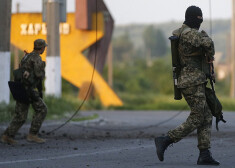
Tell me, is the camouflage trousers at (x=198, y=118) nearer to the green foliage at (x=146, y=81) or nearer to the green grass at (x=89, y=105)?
the green grass at (x=89, y=105)

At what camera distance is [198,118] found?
10008 millimetres

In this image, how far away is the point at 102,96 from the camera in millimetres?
35156

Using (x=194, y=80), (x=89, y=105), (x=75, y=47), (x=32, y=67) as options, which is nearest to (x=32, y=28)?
(x=75, y=47)

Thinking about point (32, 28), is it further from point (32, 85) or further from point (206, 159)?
point (206, 159)

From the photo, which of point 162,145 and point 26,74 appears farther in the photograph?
point 26,74

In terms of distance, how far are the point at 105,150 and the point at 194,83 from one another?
2.78 metres

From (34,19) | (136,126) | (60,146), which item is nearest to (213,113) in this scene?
(60,146)

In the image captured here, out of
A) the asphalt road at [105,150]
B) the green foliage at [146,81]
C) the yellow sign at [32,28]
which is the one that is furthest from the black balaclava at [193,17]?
the green foliage at [146,81]

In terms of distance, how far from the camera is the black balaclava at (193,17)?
398 inches

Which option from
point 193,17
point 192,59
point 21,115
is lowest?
point 21,115

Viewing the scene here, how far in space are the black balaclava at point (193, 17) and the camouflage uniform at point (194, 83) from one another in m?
0.07

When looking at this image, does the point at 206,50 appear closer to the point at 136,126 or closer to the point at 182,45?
the point at 182,45

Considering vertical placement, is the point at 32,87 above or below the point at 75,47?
below

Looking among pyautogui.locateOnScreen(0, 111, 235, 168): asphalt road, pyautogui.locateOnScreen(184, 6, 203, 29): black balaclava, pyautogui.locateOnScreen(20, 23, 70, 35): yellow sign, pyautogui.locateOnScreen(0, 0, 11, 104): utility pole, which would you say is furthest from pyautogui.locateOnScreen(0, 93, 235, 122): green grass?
pyautogui.locateOnScreen(184, 6, 203, 29): black balaclava
